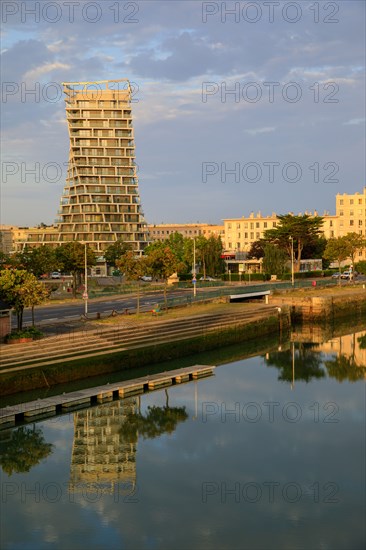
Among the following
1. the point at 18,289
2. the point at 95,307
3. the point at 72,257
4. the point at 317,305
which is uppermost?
the point at 72,257

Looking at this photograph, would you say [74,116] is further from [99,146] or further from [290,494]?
[290,494]

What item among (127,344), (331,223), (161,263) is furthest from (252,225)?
(127,344)

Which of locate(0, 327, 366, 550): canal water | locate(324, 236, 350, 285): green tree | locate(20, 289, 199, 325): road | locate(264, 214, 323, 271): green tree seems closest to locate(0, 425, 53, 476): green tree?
locate(0, 327, 366, 550): canal water

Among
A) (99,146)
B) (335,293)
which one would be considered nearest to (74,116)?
(99,146)

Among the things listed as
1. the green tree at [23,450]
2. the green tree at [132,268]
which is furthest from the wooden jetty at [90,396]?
the green tree at [132,268]

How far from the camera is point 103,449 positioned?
32.7 metres

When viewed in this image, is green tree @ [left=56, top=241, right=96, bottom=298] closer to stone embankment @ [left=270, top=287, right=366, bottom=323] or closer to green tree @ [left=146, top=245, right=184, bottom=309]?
green tree @ [left=146, top=245, right=184, bottom=309]

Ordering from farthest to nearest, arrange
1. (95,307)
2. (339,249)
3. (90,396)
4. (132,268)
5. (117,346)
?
(339,249), (95,307), (132,268), (117,346), (90,396)

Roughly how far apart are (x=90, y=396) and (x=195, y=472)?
11.1 metres

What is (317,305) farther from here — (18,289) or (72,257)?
(18,289)

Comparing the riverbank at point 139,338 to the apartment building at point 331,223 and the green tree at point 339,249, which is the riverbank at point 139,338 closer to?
the green tree at point 339,249

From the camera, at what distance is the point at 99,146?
160 metres

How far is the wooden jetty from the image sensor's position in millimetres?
34750

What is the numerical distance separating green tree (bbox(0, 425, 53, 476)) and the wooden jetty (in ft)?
3.15
